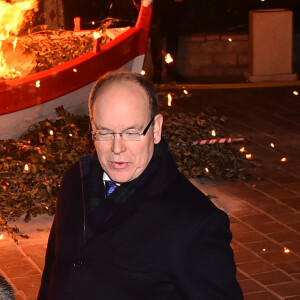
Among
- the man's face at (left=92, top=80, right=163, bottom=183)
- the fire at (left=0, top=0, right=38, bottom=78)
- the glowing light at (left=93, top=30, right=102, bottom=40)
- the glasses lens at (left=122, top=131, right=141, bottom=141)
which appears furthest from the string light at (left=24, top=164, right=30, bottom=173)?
the glasses lens at (left=122, top=131, right=141, bottom=141)

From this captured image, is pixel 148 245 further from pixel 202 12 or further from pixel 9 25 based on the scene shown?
pixel 202 12

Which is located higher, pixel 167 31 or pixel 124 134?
pixel 124 134

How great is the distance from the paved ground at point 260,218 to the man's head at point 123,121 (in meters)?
3.25

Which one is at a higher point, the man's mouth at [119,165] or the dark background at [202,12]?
the man's mouth at [119,165]

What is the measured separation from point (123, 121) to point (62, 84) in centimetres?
686

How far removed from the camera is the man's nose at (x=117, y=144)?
338 cm

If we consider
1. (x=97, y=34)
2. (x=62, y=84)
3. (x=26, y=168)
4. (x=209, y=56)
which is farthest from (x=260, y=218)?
(x=209, y=56)

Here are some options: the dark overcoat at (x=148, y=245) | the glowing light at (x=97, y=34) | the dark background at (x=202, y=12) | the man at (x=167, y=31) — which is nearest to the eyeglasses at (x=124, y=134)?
the dark overcoat at (x=148, y=245)

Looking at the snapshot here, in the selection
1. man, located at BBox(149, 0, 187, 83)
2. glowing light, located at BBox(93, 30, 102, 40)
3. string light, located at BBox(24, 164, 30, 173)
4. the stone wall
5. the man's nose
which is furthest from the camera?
the stone wall

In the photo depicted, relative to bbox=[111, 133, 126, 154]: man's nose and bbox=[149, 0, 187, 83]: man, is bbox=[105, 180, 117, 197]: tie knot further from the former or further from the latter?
bbox=[149, 0, 187, 83]: man

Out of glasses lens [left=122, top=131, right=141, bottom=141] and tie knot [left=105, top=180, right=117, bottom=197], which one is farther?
tie knot [left=105, top=180, right=117, bottom=197]

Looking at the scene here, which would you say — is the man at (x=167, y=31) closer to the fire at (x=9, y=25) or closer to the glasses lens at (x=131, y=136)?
the fire at (x=9, y=25)

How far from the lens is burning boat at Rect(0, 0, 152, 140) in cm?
970

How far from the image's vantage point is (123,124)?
3.38 m
